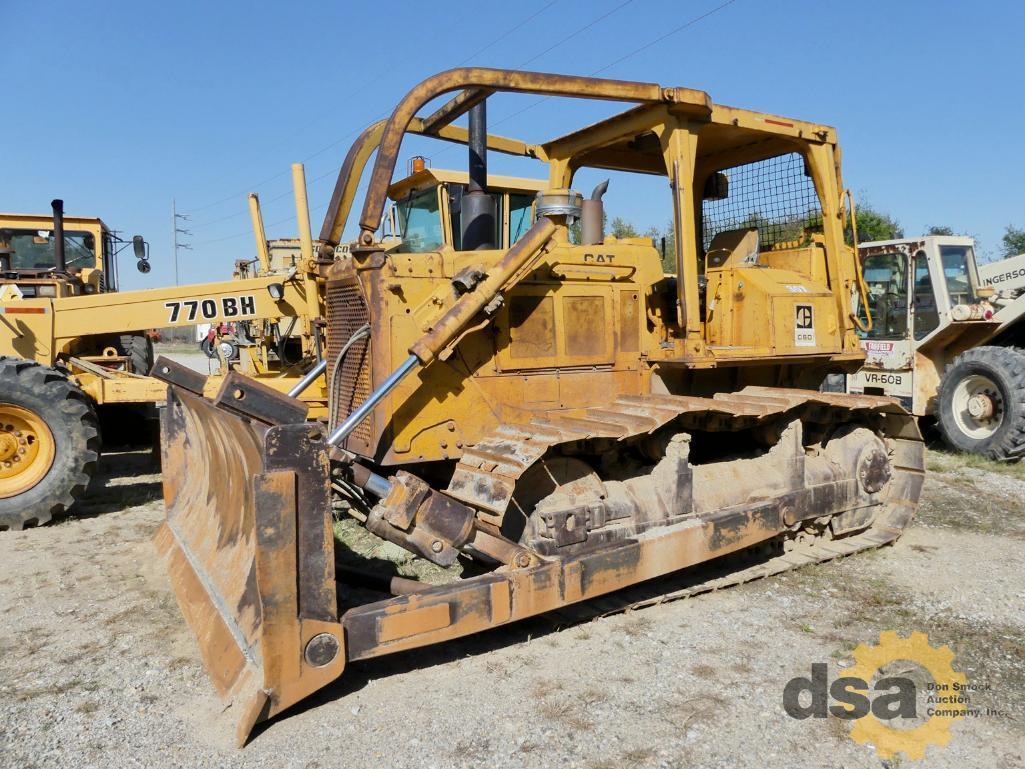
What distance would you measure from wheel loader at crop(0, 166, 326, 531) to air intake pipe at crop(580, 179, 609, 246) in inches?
70.5

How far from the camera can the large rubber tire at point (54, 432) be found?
20.8 feet

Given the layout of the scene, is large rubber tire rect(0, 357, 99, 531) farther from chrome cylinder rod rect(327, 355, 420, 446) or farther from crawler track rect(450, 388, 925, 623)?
crawler track rect(450, 388, 925, 623)

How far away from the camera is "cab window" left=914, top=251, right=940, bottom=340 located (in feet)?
32.4

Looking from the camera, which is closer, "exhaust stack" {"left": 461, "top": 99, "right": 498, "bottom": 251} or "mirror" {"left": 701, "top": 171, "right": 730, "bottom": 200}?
"exhaust stack" {"left": 461, "top": 99, "right": 498, "bottom": 251}

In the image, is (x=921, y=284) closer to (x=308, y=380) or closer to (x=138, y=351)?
(x=308, y=380)

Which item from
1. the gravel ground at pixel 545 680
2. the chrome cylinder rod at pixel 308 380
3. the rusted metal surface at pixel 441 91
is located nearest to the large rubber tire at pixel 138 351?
the gravel ground at pixel 545 680

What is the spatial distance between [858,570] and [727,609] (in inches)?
48.6

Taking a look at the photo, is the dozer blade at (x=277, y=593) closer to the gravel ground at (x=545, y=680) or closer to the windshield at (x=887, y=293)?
the gravel ground at (x=545, y=680)

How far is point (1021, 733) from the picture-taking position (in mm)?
3248

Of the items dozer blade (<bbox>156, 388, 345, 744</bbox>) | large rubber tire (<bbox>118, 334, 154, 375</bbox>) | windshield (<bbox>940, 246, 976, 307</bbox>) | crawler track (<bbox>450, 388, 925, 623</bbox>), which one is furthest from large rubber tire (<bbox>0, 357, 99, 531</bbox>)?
windshield (<bbox>940, 246, 976, 307</bbox>)

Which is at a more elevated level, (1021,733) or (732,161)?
(732,161)

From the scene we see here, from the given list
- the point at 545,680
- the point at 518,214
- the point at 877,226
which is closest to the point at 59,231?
the point at 518,214

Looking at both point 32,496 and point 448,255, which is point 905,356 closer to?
point 448,255

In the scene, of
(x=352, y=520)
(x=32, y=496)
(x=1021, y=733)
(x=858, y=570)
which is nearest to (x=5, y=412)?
(x=32, y=496)
